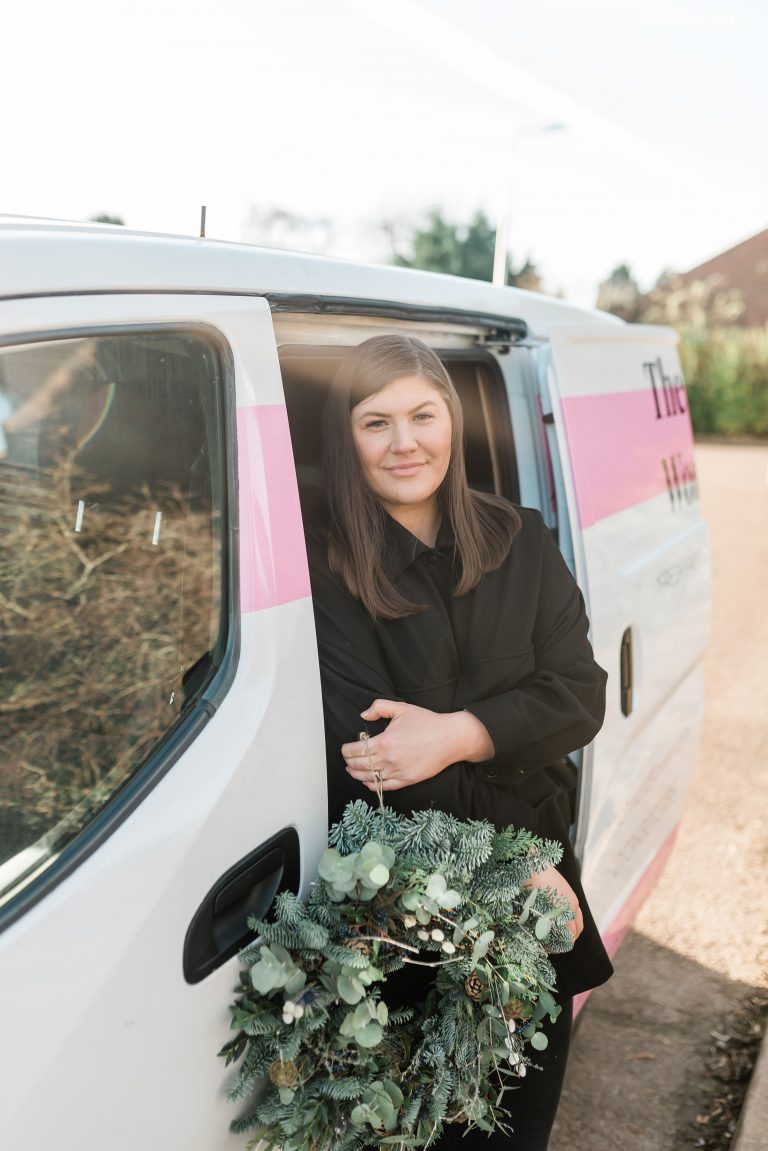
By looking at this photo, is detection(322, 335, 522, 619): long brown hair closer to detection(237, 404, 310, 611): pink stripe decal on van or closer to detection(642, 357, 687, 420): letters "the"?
detection(237, 404, 310, 611): pink stripe decal on van

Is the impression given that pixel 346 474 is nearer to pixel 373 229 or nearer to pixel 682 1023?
pixel 682 1023

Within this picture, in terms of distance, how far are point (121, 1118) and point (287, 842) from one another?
41 centimetres

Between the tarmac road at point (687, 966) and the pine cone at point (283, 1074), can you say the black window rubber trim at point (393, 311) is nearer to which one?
the pine cone at point (283, 1074)

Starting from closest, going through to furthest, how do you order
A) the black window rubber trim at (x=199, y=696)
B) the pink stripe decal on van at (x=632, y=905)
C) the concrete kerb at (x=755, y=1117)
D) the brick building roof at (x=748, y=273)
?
1. the black window rubber trim at (x=199, y=696)
2. the concrete kerb at (x=755, y=1117)
3. the pink stripe decal on van at (x=632, y=905)
4. the brick building roof at (x=748, y=273)

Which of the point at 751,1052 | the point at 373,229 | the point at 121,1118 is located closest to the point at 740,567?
the point at 751,1052

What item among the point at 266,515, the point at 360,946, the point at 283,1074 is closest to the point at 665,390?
the point at 266,515

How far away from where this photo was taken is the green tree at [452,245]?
38.0m

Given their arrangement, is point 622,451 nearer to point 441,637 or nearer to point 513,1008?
point 441,637

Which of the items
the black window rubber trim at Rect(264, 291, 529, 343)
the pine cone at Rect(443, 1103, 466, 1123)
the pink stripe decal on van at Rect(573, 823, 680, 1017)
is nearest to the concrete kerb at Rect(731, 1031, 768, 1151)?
the pink stripe decal on van at Rect(573, 823, 680, 1017)

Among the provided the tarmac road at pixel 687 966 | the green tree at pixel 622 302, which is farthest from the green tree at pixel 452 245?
the tarmac road at pixel 687 966

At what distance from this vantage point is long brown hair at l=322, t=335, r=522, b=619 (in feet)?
5.84

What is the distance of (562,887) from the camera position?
1841 millimetres

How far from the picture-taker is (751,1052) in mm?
2906

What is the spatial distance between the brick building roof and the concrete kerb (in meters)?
37.2
